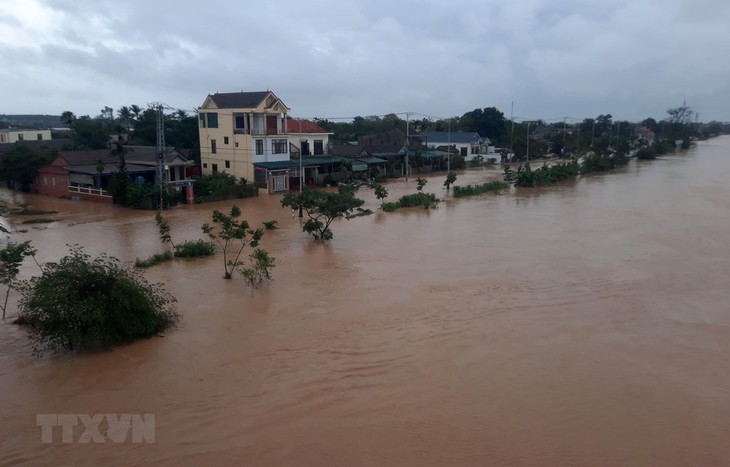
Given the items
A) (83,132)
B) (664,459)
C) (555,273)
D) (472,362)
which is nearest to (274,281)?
(472,362)

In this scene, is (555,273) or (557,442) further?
(555,273)

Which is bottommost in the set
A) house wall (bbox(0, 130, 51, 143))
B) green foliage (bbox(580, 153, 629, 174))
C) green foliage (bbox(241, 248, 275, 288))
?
green foliage (bbox(241, 248, 275, 288))

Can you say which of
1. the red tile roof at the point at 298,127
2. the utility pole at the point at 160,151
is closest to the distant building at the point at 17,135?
the red tile roof at the point at 298,127

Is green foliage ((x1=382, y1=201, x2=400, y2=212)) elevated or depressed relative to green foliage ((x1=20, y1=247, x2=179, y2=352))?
elevated

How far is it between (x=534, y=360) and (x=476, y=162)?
4399 cm

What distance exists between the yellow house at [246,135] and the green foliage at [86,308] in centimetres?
2148

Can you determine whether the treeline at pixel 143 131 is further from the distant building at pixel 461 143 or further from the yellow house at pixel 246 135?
the distant building at pixel 461 143

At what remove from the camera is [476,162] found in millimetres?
51750

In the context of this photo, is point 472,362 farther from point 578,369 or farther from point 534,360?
point 578,369

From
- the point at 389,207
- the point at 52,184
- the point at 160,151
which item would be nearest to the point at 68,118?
the point at 52,184

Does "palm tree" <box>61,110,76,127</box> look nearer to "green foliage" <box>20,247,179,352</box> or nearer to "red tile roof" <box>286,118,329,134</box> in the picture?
"red tile roof" <box>286,118,329,134</box>

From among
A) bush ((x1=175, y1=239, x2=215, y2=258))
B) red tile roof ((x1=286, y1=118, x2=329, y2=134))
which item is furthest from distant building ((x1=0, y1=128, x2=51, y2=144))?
bush ((x1=175, y1=239, x2=215, y2=258))

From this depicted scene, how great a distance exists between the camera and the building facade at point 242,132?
3094 cm

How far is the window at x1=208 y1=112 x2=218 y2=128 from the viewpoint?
3206cm
